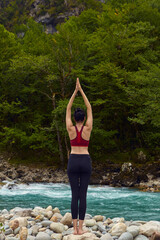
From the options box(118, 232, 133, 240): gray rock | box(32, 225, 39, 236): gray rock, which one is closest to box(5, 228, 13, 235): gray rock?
box(32, 225, 39, 236): gray rock

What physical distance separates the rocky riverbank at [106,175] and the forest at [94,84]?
180 centimetres

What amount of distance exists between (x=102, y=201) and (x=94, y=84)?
13.3 m

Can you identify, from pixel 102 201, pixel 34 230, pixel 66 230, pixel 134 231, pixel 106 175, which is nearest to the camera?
pixel 134 231

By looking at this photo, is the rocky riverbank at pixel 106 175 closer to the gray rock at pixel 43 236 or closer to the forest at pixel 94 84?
the forest at pixel 94 84

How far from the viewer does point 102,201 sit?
12.8m

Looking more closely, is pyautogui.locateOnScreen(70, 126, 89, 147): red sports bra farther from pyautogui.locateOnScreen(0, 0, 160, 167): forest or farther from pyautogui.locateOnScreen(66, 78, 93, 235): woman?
pyautogui.locateOnScreen(0, 0, 160, 167): forest

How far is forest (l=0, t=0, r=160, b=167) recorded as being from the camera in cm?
2185

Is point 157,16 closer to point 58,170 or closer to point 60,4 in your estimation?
point 58,170

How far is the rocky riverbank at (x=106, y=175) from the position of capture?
17859 mm

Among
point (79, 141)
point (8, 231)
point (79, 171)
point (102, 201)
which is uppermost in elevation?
point (79, 141)

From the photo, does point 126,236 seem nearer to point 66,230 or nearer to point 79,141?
point 66,230

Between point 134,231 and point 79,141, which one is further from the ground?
point 79,141

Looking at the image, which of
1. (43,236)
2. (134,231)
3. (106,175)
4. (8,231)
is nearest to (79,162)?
(43,236)

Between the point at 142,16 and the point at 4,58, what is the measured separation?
14.3 meters
